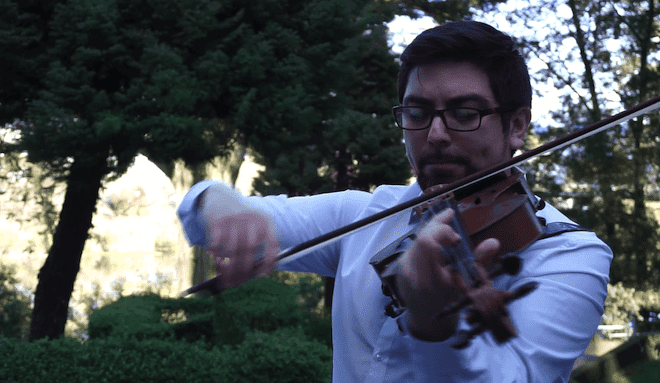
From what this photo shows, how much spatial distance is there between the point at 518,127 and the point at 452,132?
0.28 meters

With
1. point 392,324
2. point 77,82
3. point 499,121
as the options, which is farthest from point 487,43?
point 77,82

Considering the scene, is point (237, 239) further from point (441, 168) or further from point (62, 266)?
point (62, 266)

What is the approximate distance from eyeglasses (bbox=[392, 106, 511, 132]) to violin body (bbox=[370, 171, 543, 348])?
199 mm

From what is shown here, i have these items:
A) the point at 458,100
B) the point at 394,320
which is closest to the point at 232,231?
the point at 394,320

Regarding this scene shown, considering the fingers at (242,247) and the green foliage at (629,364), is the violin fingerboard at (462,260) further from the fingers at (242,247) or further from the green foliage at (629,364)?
the green foliage at (629,364)

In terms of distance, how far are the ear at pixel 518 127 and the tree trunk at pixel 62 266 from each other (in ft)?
26.3

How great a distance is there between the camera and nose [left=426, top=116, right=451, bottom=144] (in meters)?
1.65

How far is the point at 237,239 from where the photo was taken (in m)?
1.47

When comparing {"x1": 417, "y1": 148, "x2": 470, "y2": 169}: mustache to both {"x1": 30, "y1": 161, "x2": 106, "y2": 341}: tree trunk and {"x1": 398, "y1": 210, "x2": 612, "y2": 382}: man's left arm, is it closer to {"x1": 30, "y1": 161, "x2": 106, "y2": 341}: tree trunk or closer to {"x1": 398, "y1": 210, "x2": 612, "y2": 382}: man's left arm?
{"x1": 398, "y1": 210, "x2": 612, "y2": 382}: man's left arm

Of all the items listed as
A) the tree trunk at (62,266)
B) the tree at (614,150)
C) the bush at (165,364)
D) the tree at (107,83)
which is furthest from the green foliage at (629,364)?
the tree trunk at (62,266)

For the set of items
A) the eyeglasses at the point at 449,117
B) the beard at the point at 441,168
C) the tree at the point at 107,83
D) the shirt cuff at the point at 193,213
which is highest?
the tree at the point at 107,83

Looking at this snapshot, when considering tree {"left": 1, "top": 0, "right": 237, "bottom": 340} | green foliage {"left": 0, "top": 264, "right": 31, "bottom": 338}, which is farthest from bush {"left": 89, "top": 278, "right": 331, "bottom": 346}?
green foliage {"left": 0, "top": 264, "right": 31, "bottom": 338}

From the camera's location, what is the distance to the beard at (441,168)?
170 centimetres

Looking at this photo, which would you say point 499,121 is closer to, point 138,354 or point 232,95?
point 138,354
